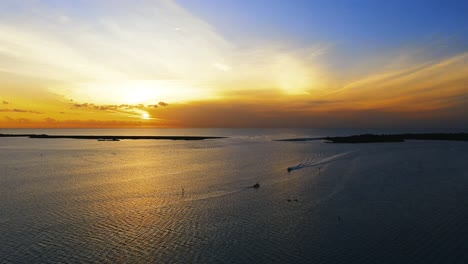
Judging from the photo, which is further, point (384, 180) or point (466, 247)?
point (384, 180)

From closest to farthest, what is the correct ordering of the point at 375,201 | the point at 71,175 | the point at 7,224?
the point at 7,224 < the point at 375,201 < the point at 71,175

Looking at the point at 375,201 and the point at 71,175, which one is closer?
the point at 375,201

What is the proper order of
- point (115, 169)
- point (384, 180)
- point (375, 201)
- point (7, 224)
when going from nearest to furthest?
point (7, 224), point (375, 201), point (384, 180), point (115, 169)

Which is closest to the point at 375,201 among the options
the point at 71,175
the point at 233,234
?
the point at 233,234

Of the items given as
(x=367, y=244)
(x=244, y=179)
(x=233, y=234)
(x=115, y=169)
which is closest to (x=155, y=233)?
(x=233, y=234)

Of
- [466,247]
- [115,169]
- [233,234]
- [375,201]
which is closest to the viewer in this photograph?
[466,247]

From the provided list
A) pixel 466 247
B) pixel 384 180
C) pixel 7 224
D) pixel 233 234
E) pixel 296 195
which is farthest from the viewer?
pixel 384 180

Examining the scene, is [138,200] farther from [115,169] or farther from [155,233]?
[115,169]

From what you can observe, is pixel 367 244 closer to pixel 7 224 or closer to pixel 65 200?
pixel 7 224
